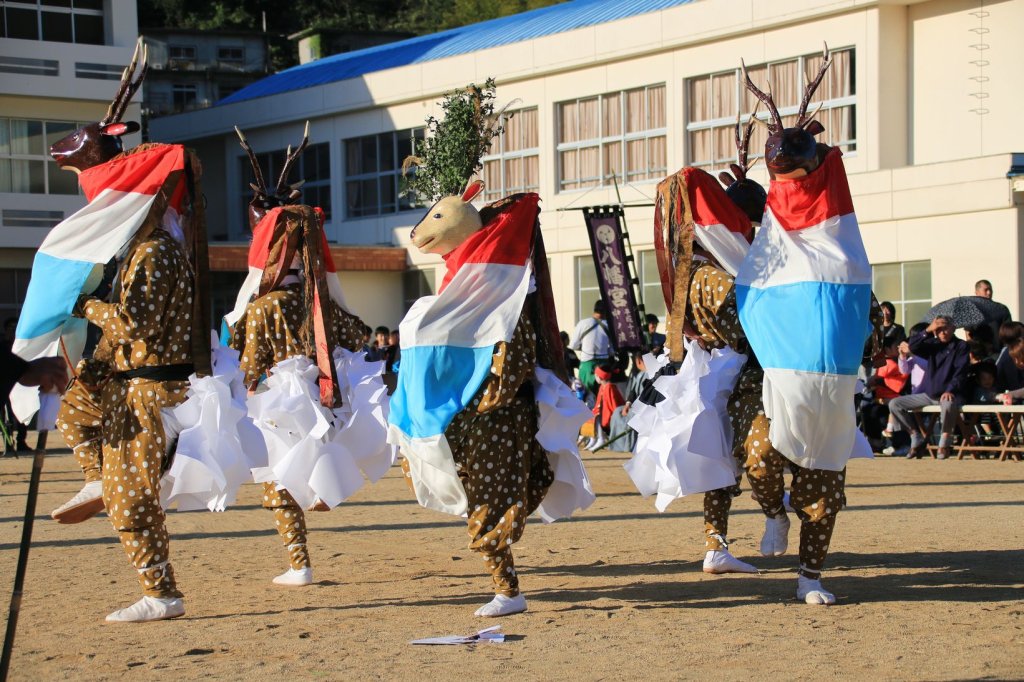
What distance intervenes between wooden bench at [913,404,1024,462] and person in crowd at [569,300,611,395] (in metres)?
4.06

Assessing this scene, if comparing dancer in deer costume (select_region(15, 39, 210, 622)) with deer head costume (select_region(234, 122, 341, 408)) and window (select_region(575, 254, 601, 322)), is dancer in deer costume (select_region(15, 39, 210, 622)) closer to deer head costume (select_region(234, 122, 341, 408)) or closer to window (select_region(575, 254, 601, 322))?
deer head costume (select_region(234, 122, 341, 408))

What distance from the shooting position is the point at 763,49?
24.7 m

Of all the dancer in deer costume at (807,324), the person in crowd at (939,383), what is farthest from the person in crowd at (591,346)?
the dancer in deer costume at (807,324)

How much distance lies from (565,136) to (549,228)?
77.9 inches

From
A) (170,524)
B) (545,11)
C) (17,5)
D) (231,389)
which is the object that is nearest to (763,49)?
(545,11)

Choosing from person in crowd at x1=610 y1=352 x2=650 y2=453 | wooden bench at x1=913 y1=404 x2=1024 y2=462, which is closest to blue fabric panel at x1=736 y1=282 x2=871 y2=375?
wooden bench at x1=913 y1=404 x2=1024 y2=462

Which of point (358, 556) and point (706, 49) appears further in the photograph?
point (706, 49)

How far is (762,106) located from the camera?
75.5ft

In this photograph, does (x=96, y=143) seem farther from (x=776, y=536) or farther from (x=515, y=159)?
(x=515, y=159)

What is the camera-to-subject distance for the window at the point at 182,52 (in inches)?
1916

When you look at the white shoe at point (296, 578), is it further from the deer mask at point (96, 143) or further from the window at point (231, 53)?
the window at point (231, 53)

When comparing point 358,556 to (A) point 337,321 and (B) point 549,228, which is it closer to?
(A) point 337,321

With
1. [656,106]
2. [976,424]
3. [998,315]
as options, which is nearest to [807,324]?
[976,424]

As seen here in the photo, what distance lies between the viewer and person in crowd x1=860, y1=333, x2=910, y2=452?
1600cm
